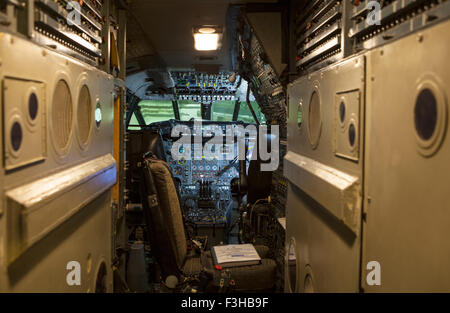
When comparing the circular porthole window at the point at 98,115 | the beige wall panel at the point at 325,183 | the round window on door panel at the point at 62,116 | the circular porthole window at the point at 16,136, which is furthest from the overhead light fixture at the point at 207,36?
the circular porthole window at the point at 16,136

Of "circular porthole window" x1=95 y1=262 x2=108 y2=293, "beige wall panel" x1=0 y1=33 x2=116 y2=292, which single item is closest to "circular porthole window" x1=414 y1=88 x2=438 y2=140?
"beige wall panel" x1=0 y1=33 x2=116 y2=292

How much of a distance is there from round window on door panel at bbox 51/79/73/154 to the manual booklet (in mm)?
1671

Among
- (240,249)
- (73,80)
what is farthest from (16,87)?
(240,249)

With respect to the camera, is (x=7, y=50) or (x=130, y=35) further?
(x=130, y=35)

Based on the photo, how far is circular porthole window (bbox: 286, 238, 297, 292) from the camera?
2.54 meters

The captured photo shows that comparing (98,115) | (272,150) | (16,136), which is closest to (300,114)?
(98,115)

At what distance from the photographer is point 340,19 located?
1967mm

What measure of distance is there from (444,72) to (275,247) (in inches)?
125

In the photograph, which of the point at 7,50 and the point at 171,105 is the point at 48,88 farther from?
the point at 171,105

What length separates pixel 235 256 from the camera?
10.1 ft

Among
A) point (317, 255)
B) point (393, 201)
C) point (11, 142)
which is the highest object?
point (11, 142)

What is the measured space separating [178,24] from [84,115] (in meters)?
2.36

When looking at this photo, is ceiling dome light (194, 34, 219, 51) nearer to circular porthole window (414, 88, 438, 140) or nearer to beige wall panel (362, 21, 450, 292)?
beige wall panel (362, 21, 450, 292)

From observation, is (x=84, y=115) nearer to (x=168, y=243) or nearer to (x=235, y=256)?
(x=168, y=243)
